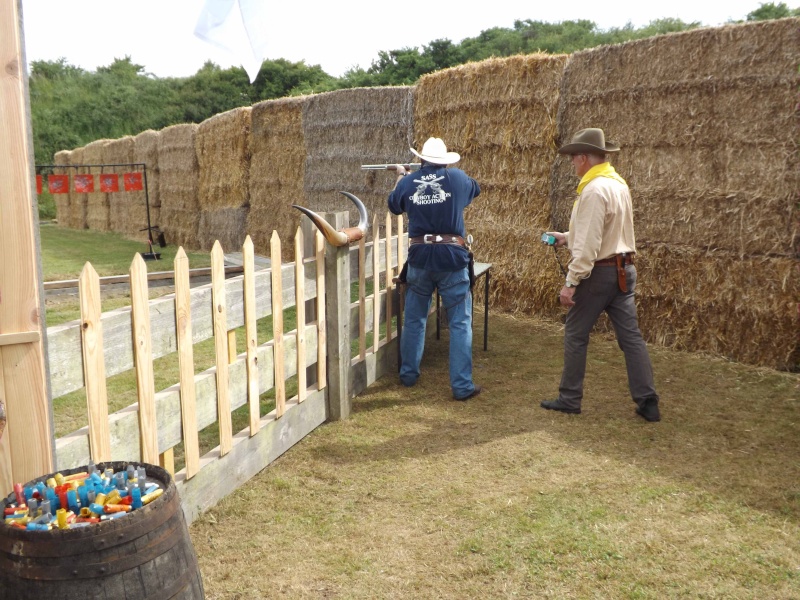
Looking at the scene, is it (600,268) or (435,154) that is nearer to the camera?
(600,268)

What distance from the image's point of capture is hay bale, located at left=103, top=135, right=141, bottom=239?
68.3 feet

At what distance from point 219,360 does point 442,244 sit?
2297mm

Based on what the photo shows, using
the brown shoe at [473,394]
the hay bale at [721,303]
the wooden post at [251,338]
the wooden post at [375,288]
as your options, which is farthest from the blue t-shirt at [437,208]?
the hay bale at [721,303]

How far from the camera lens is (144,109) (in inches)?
1738

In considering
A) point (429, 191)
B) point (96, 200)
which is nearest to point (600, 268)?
point (429, 191)

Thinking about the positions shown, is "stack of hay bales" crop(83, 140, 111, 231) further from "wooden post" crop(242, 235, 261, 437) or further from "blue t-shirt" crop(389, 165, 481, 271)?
"wooden post" crop(242, 235, 261, 437)

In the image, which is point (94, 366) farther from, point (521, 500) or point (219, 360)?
point (521, 500)

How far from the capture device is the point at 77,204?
26000 millimetres

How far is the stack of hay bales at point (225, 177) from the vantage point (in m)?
14.8

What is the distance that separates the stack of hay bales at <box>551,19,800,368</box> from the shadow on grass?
1.39 feet

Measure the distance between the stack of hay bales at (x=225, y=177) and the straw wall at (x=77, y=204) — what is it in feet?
35.1

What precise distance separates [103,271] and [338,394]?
9148 mm

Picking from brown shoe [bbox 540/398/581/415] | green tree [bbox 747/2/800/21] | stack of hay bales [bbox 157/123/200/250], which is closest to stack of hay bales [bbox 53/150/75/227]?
stack of hay bales [bbox 157/123/200/250]

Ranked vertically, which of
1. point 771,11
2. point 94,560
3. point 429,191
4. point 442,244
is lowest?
point 94,560
